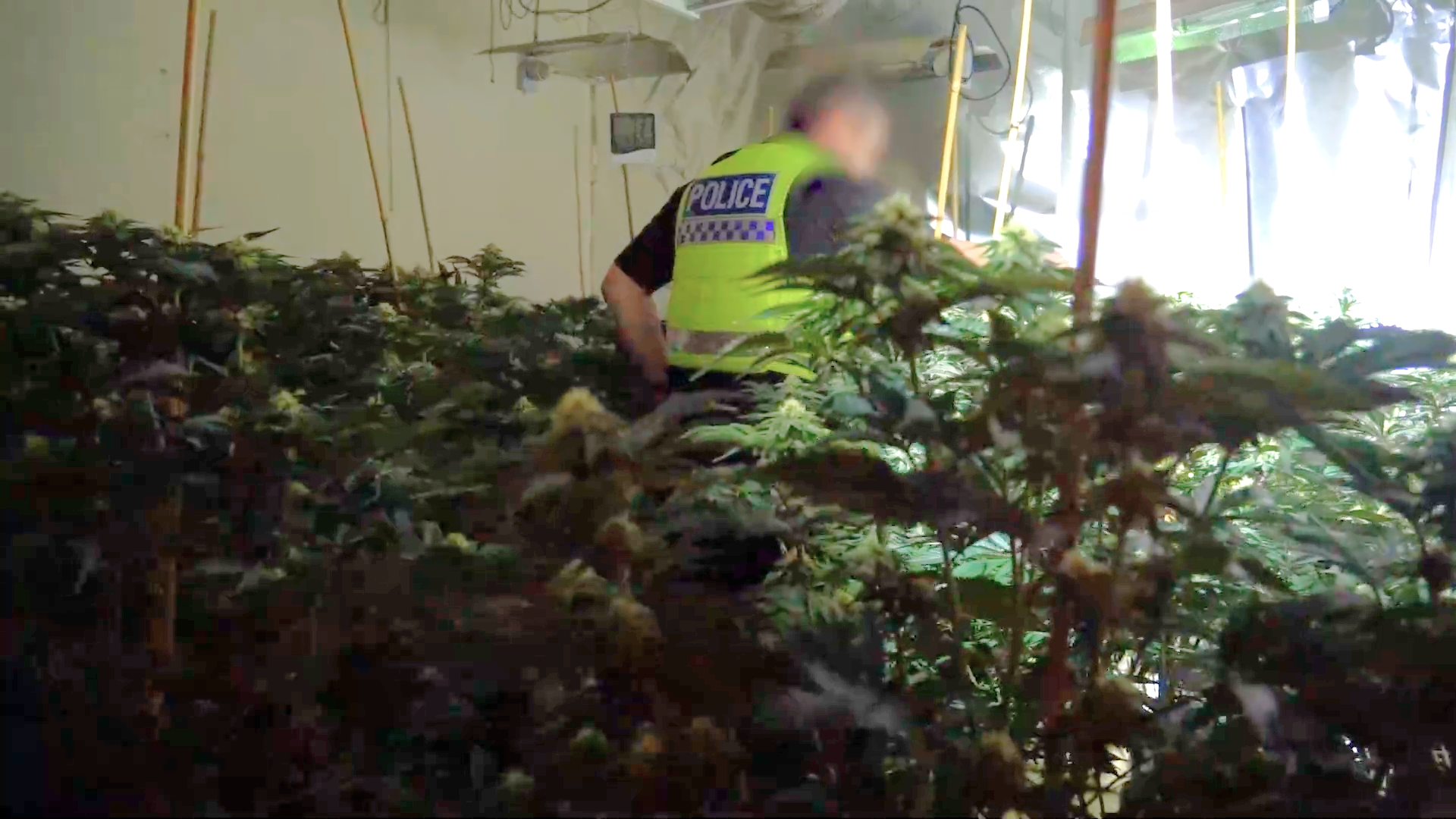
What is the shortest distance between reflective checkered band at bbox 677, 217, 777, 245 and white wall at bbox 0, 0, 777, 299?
1.15m

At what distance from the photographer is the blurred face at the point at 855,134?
144 cm

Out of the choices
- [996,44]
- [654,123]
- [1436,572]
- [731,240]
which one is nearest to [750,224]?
[731,240]

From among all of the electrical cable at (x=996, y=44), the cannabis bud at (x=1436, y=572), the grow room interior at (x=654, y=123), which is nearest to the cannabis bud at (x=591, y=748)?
the cannabis bud at (x=1436, y=572)

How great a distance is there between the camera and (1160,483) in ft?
2.32

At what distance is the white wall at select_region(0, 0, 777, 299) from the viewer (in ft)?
7.66

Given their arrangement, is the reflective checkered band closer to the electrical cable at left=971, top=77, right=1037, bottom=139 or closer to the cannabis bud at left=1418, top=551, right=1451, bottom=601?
the cannabis bud at left=1418, top=551, right=1451, bottom=601

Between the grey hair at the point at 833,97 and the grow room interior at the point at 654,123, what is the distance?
134mm

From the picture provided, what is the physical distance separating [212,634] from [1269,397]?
0.84 meters

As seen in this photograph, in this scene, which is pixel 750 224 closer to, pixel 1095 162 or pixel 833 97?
pixel 833 97

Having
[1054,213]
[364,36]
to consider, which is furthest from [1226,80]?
[364,36]

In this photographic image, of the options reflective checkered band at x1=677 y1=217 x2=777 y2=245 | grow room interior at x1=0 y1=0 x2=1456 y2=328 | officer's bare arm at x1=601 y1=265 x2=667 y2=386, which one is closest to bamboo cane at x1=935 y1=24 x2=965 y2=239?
grow room interior at x1=0 y1=0 x2=1456 y2=328

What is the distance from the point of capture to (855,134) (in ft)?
4.91

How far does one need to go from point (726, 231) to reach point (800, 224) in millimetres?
116

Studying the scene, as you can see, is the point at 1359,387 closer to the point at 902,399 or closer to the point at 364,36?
the point at 902,399
